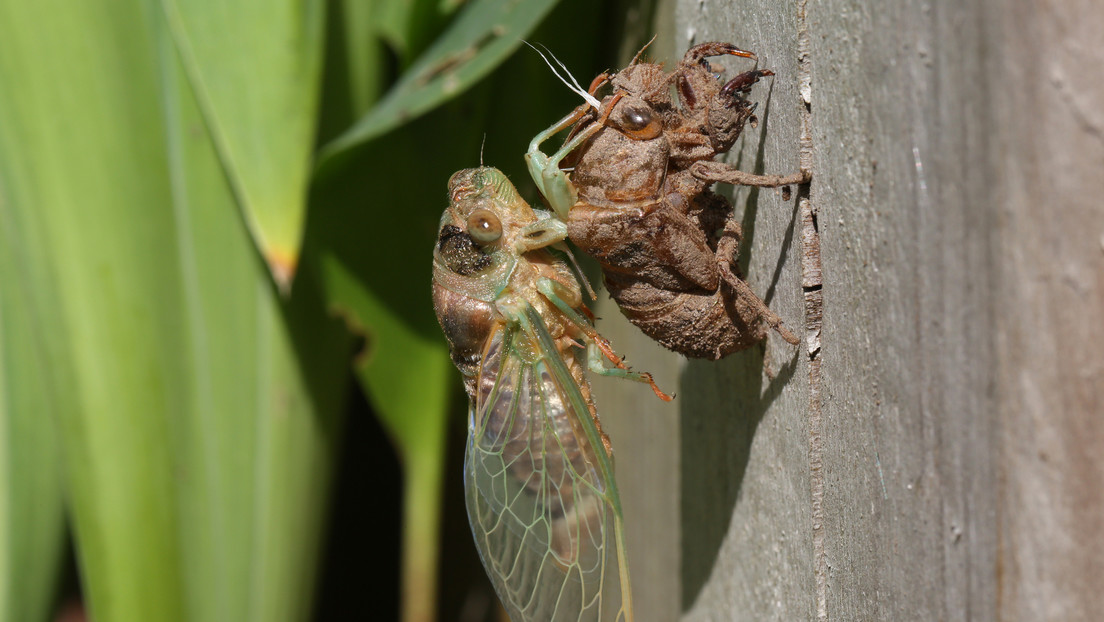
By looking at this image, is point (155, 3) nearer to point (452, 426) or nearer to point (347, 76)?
point (347, 76)

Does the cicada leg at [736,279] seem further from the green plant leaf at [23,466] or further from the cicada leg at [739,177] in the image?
the green plant leaf at [23,466]

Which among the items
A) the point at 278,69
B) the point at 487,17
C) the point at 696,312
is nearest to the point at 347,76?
the point at 278,69

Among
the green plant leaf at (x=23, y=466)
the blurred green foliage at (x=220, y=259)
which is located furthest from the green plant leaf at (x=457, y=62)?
the green plant leaf at (x=23, y=466)

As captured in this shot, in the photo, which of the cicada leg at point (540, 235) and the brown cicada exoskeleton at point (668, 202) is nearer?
the brown cicada exoskeleton at point (668, 202)

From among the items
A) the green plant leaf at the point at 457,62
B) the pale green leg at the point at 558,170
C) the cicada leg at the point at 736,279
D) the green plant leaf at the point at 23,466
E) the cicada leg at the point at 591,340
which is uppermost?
the green plant leaf at the point at 457,62

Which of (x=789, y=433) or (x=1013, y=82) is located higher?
(x=1013, y=82)

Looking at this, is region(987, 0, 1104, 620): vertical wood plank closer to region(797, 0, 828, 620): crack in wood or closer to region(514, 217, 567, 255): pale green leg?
region(797, 0, 828, 620): crack in wood

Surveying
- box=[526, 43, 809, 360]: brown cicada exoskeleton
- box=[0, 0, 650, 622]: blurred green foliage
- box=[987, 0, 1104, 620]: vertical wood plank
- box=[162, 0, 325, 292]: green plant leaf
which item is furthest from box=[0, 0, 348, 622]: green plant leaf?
box=[987, 0, 1104, 620]: vertical wood plank
